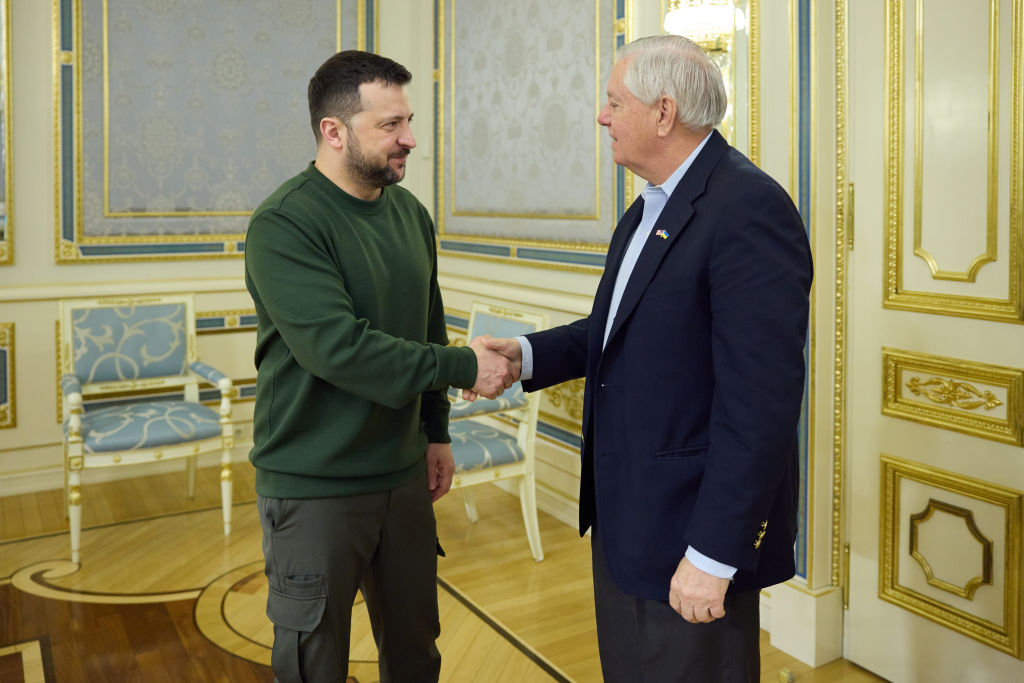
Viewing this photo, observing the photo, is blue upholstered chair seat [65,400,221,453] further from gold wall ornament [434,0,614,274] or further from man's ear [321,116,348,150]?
man's ear [321,116,348,150]

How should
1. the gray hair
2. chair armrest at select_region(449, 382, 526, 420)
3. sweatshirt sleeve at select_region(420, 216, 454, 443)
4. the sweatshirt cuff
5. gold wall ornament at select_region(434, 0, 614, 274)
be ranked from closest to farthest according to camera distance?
the gray hair, the sweatshirt cuff, sweatshirt sleeve at select_region(420, 216, 454, 443), chair armrest at select_region(449, 382, 526, 420), gold wall ornament at select_region(434, 0, 614, 274)

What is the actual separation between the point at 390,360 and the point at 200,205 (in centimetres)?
340

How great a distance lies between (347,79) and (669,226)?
2.46ft

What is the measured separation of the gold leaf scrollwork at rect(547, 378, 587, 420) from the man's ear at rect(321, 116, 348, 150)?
2.15 meters

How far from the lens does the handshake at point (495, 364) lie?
191 cm

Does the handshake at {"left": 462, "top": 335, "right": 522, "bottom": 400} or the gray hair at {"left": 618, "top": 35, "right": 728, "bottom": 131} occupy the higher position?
the gray hair at {"left": 618, "top": 35, "right": 728, "bottom": 131}

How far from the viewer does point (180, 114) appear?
465 centimetres

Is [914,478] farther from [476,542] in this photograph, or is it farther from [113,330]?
[113,330]

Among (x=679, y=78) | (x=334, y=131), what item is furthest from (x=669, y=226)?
(x=334, y=131)

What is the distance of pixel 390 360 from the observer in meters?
1.72

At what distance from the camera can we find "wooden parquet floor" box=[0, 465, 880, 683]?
2.75 metres

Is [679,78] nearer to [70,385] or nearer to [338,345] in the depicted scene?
[338,345]

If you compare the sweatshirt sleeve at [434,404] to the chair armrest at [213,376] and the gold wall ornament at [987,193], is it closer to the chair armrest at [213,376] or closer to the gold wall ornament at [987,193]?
the gold wall ornament at [987,193]

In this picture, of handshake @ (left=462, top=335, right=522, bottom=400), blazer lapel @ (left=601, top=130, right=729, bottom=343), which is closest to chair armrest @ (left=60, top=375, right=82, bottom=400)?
handshake @ (left=462, top=335, right=522, bottom=400)
